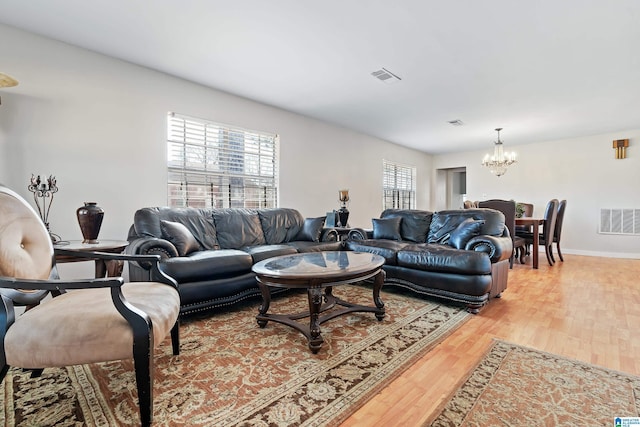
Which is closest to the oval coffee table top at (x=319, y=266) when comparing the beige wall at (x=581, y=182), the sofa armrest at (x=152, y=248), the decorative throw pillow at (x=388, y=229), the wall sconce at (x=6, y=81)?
the sofa armrest at (x=152, y=248)

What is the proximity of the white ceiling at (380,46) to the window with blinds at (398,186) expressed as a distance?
2.49m

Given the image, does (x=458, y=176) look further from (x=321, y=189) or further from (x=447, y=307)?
(x=447, y=307)

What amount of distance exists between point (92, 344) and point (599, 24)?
3998 millimetres

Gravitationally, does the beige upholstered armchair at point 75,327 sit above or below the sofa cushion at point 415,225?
below

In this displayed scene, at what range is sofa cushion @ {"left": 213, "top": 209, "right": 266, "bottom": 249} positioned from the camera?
3.41 meters

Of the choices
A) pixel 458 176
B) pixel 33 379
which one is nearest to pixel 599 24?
pixel 33 379

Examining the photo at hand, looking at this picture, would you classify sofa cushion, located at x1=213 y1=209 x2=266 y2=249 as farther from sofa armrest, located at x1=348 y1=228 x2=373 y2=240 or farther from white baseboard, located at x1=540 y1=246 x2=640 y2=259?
white baseboard, located at x1=540 y1=246 x2=640 y2=259

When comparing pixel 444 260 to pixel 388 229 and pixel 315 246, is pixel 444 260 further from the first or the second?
pixel 315 246

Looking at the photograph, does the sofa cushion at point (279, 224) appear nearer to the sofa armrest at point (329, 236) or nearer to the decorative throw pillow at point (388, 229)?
the sofa armrest at point (329, 236)

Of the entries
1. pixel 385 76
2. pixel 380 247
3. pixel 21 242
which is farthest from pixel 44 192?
pixel 385 76

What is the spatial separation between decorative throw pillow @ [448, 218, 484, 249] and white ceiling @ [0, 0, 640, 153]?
169 cm

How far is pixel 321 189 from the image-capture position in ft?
17.3

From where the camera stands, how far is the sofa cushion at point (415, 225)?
12.8 ft

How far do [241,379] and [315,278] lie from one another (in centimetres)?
70
